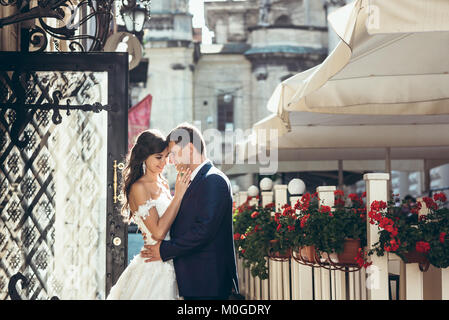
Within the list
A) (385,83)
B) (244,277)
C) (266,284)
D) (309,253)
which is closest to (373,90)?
(385,83)

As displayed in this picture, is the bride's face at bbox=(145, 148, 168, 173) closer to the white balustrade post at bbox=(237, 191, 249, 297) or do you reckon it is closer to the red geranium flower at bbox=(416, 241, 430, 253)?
the red geranium flower at bbox=(416, 241, 430, 253)

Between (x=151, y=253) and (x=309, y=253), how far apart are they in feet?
6.29

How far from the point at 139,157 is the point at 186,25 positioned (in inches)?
1340

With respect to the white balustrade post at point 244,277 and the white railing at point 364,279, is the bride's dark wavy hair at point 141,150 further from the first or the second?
the white balustrade post at point 244,277

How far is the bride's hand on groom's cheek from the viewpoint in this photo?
14.5 ft

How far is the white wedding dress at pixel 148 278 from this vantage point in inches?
174

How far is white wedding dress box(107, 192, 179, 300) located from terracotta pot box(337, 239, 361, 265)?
1.62m

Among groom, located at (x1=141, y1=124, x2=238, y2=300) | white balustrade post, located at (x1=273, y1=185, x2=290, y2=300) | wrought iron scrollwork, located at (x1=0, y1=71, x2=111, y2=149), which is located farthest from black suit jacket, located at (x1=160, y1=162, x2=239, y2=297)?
white balustrade post, located at (x1=273, y1=185, x2=290, y2=300)

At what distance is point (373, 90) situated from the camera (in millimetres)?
7895

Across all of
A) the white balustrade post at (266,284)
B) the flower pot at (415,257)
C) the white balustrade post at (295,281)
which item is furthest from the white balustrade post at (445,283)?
the white balustrade post at (266,284)

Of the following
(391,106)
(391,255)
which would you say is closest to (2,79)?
(391,255)

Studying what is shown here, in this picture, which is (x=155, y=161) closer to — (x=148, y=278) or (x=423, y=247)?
(x=148, y=278)

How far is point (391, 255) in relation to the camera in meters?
5.34

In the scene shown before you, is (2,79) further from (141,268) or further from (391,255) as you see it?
(391,255)
